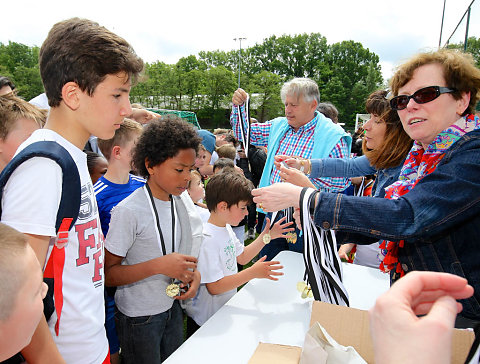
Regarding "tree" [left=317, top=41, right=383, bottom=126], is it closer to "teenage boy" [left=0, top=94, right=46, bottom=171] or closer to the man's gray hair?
the man's gray hair

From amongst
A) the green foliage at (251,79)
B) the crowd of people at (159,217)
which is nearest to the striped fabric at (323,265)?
the crowd of people at (159,217)

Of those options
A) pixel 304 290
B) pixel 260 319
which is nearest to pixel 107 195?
pixel 260 319

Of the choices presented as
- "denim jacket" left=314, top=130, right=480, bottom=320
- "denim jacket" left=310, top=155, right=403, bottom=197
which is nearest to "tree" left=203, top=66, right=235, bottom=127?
"denim jacket" left=310, top=155, right=403, bottom=197

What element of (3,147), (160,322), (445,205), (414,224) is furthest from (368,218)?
(3,147)

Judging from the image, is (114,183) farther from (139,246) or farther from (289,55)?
(289,55)

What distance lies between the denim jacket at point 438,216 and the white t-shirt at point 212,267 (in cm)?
87

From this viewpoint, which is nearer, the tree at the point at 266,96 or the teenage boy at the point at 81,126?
the teenage boy at the point at 81,126

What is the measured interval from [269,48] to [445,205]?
62648mm

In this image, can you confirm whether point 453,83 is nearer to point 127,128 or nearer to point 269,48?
point 127,128

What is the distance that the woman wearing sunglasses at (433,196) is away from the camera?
42.3 inches

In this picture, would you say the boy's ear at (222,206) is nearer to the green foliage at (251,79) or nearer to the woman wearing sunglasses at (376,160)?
the woman wearing sunglasses at (376,160)

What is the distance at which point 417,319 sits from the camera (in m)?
0.46

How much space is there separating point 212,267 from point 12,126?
1419 millimetres

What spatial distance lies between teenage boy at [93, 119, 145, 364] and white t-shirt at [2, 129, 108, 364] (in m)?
0.73
